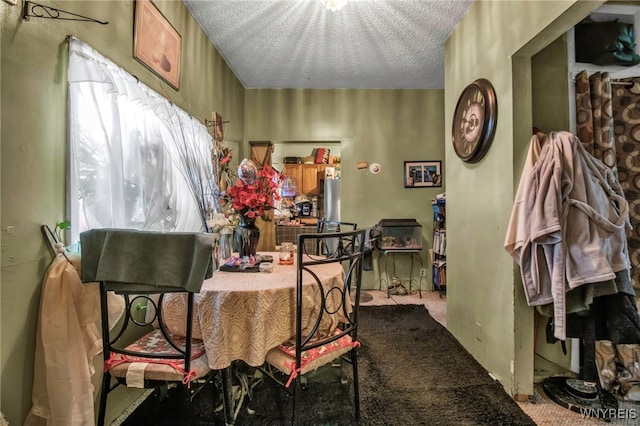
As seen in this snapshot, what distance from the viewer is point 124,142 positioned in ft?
4.67

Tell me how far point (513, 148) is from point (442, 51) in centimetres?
170

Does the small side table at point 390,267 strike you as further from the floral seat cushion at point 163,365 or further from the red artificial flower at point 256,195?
the floral seat cushion at point 163,365

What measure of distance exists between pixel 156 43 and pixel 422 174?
10.7ft

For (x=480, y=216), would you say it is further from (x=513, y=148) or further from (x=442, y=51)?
(x=442, y=51)

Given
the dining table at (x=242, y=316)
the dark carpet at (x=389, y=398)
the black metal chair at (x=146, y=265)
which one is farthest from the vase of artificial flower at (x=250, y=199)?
the dark carpet at (x=389, y=398)

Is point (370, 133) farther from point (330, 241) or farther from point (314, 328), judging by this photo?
point (314, 328)

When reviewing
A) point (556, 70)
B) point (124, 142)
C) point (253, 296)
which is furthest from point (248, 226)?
point (556, 70)

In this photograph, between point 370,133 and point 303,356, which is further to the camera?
point 370,133

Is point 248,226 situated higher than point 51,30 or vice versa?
point 51,30

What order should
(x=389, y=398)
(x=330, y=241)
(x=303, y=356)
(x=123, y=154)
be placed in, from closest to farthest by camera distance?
(x=303, y=356), (x=123, y=154), (x=389, y=398), (x=330, y=241)

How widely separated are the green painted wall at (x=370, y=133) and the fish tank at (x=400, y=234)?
0.20 m

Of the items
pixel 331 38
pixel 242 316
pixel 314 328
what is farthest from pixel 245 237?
pixel 331 38

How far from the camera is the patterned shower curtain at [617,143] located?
159 cm

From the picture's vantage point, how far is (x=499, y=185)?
5.79 ft
